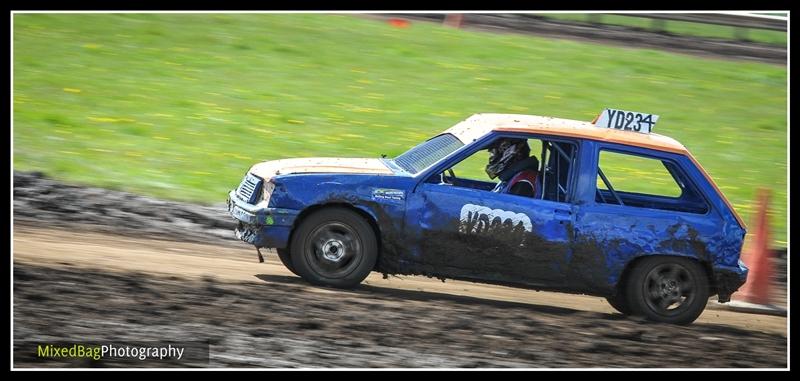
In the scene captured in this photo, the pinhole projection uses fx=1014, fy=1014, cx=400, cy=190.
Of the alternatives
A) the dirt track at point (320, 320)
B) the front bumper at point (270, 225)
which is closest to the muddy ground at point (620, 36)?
the dirt track at point (320, 320)

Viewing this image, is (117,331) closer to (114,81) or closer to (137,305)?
(137,305)

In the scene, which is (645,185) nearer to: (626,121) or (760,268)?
(760,268)

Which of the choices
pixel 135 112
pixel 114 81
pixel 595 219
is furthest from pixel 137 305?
pixel 114 81

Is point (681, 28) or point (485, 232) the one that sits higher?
point (681, 28)

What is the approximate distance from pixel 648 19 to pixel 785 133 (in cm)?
804

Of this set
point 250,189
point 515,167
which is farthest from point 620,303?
point 250,189

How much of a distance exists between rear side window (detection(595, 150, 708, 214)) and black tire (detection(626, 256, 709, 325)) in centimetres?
56

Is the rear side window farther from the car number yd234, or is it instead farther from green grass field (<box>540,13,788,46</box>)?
green grass field (<box>540,13,788,46</box>)

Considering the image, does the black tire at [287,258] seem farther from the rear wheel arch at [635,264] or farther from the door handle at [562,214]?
the rear wheel arch at [635,264]

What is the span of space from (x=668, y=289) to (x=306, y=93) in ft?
35.6

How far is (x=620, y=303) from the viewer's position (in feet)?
30.5

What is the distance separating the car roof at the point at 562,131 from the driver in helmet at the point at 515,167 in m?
0.14

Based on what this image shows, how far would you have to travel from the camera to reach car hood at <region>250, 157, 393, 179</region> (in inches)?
338
